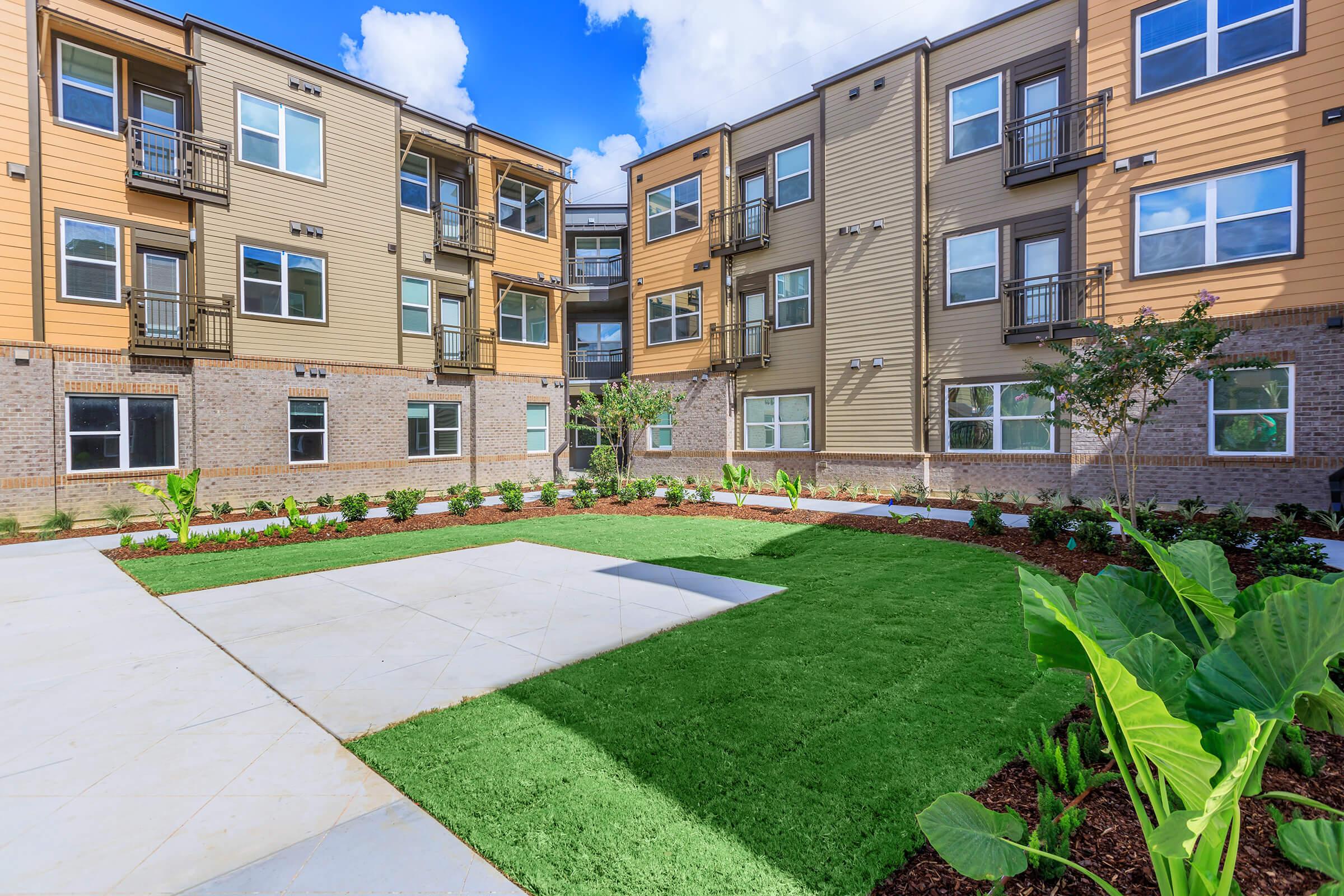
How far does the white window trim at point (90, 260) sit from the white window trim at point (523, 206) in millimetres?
8965

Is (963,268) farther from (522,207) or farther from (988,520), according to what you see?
(522,207)

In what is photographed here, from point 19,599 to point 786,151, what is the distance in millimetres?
18172

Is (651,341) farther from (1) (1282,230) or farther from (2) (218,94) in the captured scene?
(1) (1282,230)

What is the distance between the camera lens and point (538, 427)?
1966 cm

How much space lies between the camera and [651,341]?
20859 mm

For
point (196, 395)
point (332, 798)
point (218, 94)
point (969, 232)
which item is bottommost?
point (332, 798)

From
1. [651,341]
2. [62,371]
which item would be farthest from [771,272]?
[62,371]

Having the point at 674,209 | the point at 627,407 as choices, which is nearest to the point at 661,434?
the point at 627,407

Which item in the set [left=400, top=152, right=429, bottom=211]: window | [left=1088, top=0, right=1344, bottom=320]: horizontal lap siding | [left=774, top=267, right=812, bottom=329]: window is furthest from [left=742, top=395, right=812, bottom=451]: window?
[left=400, top=152, right=429, bottom=211]: window

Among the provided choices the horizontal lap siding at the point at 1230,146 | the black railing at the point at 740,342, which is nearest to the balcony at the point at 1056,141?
the horizontal lap siding at the point at 1230,146

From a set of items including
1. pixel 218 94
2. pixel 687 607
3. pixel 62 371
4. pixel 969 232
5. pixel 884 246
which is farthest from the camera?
pixel 884 246

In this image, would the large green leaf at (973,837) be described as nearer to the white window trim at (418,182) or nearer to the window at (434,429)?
the window at (434,429)

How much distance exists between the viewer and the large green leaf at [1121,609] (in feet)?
6.70

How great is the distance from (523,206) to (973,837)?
20.5 m
